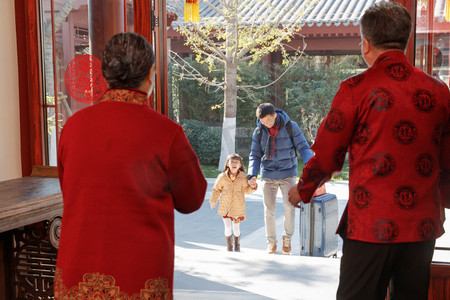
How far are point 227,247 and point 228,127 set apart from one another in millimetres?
6101

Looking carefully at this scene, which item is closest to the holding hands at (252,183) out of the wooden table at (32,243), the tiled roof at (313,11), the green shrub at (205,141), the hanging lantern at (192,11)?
the hanging lantern at (192,11)

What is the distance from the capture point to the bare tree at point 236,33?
1033 centimetres

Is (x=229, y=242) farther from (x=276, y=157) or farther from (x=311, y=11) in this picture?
(x=311, y=11)

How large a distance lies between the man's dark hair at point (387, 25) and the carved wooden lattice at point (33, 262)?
177cm

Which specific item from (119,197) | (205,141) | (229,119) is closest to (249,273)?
(119,197)

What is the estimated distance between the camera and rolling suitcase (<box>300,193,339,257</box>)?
4.94m

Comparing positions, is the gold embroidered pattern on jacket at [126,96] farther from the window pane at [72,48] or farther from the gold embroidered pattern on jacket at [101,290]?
the window pane at [72,48]

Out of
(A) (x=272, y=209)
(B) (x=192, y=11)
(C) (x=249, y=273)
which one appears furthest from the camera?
(B) (x=192, y=11)

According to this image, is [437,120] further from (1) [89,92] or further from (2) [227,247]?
(2) [227,247]

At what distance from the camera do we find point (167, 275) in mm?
1557

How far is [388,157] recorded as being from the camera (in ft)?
5.26

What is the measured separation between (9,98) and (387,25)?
2.51 metres

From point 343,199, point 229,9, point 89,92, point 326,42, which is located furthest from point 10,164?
point 326,42

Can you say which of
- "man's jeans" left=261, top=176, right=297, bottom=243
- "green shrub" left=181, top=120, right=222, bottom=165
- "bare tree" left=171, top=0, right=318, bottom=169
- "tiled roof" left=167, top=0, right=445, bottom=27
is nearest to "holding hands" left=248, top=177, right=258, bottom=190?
"man's jeans" left=261, top=176, right=297, bottom=243
